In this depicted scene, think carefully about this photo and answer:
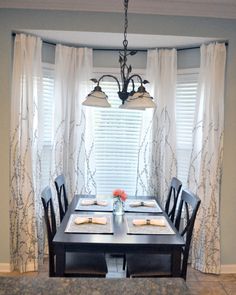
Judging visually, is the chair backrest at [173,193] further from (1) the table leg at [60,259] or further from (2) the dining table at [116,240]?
(1) the table leg at [60,259]

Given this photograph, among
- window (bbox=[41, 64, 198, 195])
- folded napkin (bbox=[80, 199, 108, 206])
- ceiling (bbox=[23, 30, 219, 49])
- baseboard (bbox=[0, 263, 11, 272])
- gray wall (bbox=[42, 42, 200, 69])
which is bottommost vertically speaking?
baseboard (bbox=[0, 263, 11, 272])

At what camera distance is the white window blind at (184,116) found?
3.77 metres

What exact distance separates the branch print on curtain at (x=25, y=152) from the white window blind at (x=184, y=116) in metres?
1.63

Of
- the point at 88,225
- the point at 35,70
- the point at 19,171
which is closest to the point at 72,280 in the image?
the point at 88,225

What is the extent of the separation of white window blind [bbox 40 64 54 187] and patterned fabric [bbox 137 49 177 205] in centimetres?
115

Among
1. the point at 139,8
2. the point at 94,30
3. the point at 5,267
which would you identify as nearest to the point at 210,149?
the point at 139,8

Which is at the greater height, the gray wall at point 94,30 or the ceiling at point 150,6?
the ceiling at point 150,6

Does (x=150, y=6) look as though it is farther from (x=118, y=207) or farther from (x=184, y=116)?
(x=118, y=207)

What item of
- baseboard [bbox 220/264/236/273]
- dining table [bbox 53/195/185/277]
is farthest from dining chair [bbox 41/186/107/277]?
baseboard [bbox 220/264/236/273]

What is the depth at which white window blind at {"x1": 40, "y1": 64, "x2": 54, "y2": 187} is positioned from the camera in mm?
3711

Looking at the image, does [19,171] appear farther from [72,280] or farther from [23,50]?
[72,280]

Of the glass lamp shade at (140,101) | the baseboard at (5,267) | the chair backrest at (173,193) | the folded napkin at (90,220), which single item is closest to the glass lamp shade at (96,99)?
the glass lamp shade at (140,101)

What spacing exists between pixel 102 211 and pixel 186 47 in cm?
213

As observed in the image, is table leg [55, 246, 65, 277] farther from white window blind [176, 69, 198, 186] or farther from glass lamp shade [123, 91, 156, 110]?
white window blind [176, 69, 198, 186]
